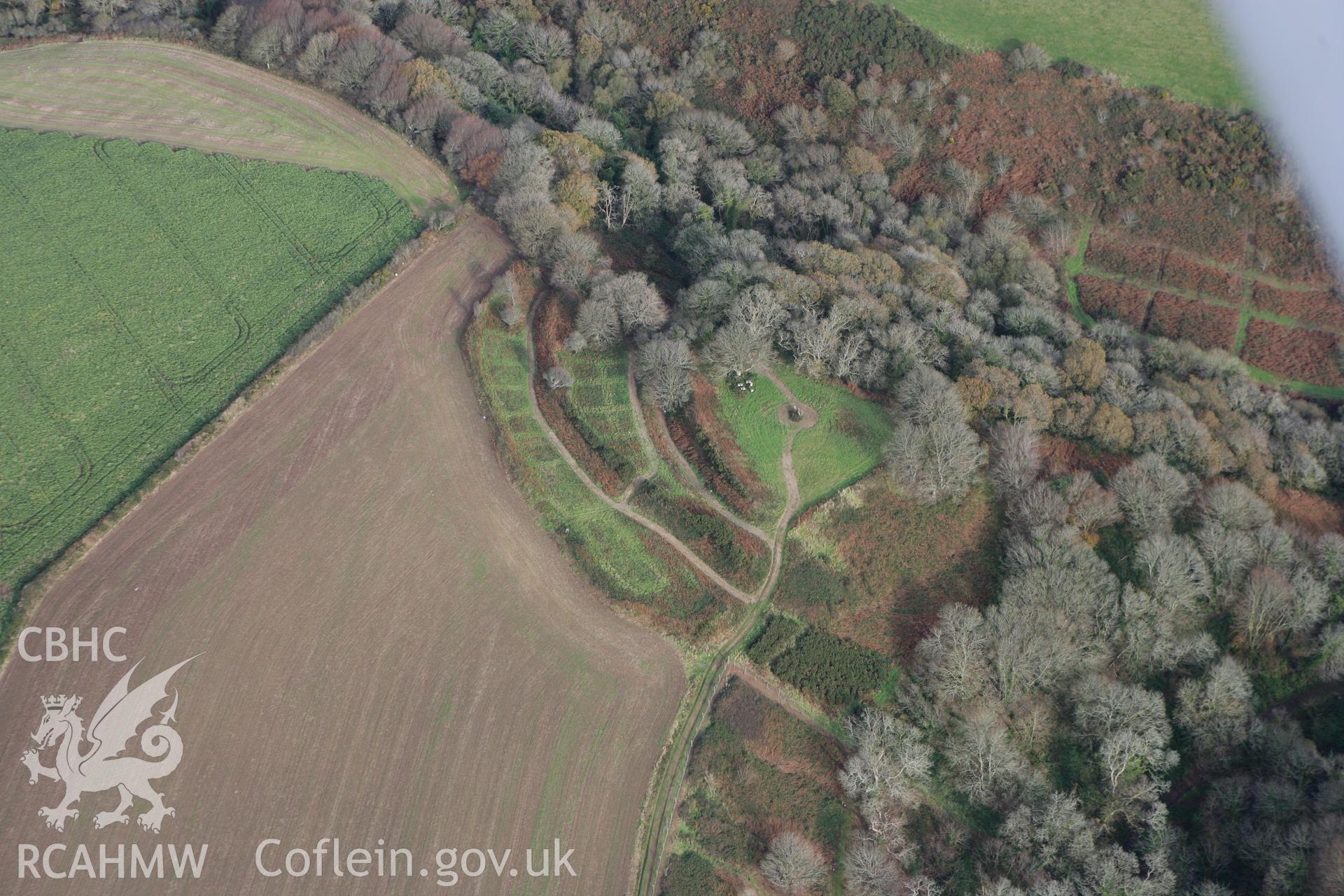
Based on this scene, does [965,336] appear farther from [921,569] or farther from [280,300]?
[280,300]

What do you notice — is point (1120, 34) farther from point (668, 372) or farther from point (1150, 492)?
point (668, 372)

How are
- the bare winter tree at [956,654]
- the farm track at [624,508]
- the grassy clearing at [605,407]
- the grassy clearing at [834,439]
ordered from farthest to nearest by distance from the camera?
1. the grassy clearing at [605,407]
2. the grassy clearing at [834,439]
3. the farm track at [624,508]
4. the bare winter tree at [956,654]

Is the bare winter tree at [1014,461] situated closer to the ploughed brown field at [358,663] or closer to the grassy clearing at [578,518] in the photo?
the grassy clearing at [578,518]

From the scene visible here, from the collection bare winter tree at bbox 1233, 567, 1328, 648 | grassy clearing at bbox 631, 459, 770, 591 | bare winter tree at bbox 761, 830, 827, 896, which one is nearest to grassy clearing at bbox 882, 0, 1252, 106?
bare winter tree at bbox 1233, 567, 1328, 648

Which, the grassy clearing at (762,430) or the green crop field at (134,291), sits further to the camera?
the grassy clearing at (762,430)

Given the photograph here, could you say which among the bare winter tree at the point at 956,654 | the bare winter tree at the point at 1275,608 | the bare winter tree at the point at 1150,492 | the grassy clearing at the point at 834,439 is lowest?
the bare winter tree at the point at 1275,608

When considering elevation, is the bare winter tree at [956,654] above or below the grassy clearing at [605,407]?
below

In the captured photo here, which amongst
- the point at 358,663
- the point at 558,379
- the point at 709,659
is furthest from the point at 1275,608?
the point at 358,663

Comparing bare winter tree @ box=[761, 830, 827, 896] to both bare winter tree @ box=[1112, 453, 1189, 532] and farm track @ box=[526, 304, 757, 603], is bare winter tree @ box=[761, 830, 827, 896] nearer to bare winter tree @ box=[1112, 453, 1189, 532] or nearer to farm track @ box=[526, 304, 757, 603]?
farm track @ box=[526, 304, 757, 603]

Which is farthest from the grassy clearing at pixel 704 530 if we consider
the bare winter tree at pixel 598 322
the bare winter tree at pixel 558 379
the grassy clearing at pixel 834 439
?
the bare winter tree at pixel 598 322
